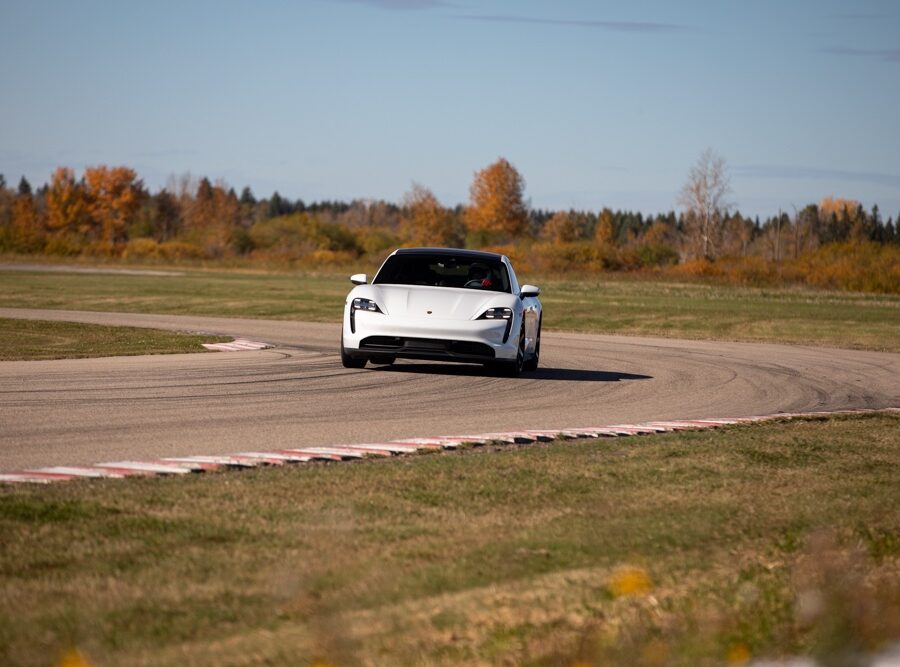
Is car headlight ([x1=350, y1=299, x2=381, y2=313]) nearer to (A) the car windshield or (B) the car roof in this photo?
(A) the car windshield

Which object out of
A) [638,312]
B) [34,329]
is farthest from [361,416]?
[638,312]

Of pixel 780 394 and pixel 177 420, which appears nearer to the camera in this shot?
pixel 177 420

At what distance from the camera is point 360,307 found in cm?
1611

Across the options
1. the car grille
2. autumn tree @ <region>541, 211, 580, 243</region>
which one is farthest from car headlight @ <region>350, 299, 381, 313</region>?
autumn tree @ <region>541, 211, 580, 243</region>

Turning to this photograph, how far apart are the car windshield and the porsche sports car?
1cm

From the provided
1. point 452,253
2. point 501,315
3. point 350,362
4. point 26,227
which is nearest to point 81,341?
point 350,362

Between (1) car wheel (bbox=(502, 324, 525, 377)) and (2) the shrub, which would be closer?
(1) car wheel (bbox=(502, 324, 525, 377))

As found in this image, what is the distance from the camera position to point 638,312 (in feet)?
116

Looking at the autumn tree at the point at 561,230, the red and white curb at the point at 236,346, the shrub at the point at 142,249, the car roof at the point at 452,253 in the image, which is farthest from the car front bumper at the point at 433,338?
the autumn tree at the point at 561,230

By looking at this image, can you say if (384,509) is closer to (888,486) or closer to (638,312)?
(888,486)

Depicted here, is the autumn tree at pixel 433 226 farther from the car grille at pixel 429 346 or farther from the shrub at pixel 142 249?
the car grille at pixel 429 346

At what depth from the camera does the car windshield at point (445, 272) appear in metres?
17.0

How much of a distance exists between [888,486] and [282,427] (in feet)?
15.7

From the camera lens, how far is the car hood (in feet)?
52.2
